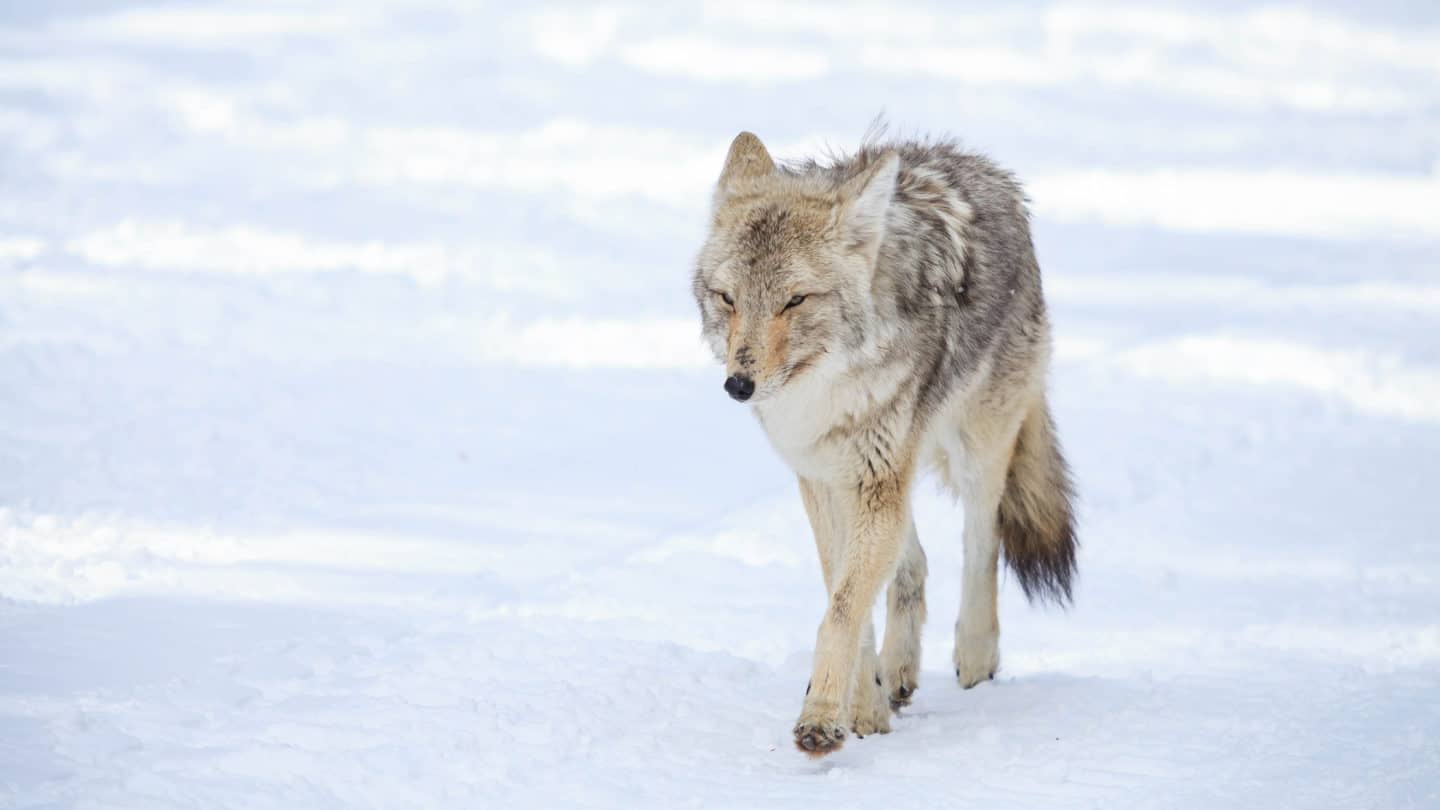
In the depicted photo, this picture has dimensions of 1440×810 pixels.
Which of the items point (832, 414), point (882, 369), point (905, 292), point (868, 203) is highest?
point (868, 203)

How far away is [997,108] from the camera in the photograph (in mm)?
20281

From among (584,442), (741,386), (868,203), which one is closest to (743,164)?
(868,203)

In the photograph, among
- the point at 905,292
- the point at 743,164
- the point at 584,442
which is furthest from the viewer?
the point at 584,442

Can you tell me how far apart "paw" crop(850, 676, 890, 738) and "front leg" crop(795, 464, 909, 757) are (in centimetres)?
8

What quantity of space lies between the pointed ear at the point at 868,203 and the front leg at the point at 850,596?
2.61 feet

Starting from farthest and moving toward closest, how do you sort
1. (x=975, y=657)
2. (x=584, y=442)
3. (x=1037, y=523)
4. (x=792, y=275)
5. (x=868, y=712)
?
(x=584, y=442) < (x=1037, y=523) < (x=975, y=657) < (x=868, y=712) < (x=792, y=275)

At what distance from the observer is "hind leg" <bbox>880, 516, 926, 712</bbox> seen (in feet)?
19.1

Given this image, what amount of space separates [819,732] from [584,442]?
523 centimetres

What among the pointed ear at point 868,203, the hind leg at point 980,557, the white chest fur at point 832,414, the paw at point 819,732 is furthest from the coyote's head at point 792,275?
the hind leg at point 980,557

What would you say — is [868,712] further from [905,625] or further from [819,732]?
[819,732]

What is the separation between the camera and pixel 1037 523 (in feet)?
20.6

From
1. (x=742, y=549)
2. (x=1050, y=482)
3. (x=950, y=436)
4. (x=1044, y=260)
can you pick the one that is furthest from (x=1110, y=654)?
(x=1044, y=260)

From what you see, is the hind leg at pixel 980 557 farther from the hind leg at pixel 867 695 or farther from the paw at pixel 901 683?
the hind leg at pixel 867 695

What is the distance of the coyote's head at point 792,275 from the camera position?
487 centimetres
